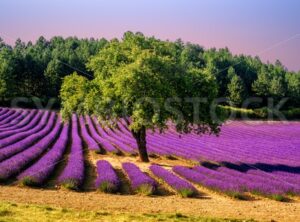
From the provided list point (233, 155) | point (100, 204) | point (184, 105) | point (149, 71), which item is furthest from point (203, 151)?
point (100, 204)

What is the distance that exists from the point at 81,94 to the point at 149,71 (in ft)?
13.1

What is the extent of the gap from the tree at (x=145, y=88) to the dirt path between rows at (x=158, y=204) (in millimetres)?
6247

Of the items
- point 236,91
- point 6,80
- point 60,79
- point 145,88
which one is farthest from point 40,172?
point 236,91

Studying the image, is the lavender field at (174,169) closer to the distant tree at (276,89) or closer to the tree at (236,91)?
the tree at (236,91)

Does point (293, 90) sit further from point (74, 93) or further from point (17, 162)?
point (17, 162)

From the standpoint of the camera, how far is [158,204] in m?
12.4

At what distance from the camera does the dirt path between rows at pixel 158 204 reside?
11.4 metres

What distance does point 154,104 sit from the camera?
19.2 m

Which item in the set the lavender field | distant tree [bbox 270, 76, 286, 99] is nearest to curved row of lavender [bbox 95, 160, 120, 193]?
the lavender field

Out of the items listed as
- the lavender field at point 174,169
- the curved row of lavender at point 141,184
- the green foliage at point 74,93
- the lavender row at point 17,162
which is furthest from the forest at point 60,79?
the curved row of lavender at point 141,184

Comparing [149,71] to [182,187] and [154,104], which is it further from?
[182,187]

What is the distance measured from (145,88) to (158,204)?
7.99 metres

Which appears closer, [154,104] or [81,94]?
[154,104]

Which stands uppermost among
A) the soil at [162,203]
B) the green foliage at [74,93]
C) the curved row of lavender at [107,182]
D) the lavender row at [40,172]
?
the green foliage at [74,93]
